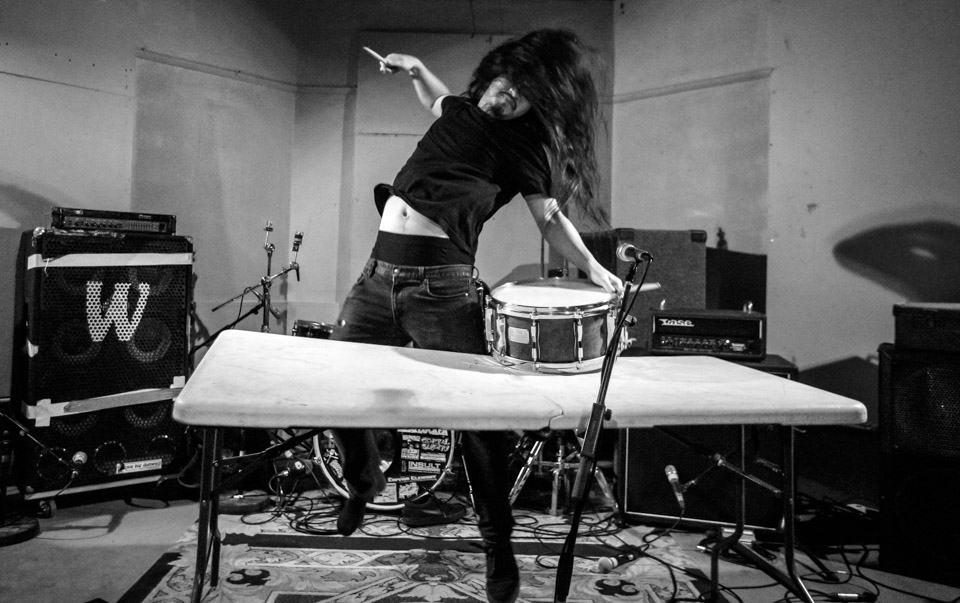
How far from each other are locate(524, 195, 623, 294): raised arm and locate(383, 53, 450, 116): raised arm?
533 mm

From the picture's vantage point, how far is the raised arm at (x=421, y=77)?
7.80 ft

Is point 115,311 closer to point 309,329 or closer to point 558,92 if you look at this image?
point 309,329

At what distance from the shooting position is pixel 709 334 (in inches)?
128

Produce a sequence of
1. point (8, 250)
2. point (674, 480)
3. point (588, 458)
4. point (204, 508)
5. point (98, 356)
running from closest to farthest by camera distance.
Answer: point (588, 458), point (204, 508), point (674, 480), point (98, 356), point (8, 250)

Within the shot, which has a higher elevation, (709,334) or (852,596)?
(709,334)

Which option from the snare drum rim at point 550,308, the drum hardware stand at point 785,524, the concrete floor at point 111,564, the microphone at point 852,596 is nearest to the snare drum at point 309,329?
the concrete floor at point 111,564

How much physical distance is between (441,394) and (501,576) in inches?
29.9

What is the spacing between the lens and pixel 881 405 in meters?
2.92

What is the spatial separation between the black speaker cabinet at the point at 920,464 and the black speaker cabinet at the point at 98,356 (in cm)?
337

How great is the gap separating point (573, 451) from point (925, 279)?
6.99 ft

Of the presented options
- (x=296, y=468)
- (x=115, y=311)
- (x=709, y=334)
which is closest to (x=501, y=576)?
(x=296, y=468)

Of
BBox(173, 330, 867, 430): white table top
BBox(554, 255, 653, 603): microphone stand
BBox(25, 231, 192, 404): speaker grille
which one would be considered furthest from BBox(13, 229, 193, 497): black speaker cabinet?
BBox(554, 255, 653, 603): microphone stand

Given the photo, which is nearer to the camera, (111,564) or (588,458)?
(588,458)

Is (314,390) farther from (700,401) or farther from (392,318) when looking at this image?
(700,401)
